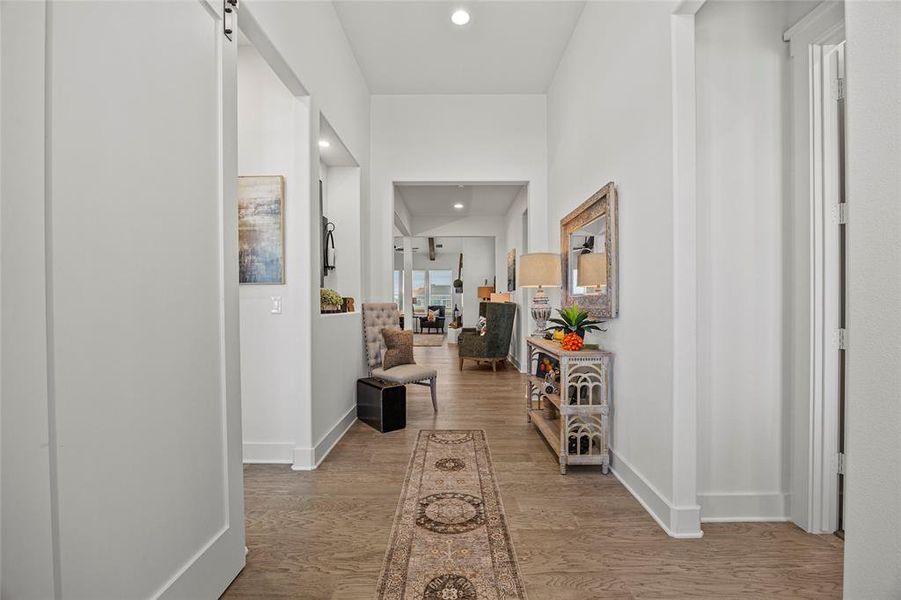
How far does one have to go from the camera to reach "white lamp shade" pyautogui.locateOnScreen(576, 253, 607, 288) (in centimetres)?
295

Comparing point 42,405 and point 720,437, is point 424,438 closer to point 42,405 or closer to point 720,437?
point 720,437

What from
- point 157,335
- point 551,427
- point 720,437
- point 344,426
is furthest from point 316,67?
point 720,437

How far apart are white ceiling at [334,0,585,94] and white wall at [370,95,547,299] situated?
152mm

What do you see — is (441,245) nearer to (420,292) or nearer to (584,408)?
(420,292)

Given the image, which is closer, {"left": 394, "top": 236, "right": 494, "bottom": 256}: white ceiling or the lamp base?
the lamp base

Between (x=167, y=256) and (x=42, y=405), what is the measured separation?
22.3 inches

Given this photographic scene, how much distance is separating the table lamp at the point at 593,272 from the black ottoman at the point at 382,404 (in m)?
1.82

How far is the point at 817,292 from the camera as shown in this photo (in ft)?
6.64

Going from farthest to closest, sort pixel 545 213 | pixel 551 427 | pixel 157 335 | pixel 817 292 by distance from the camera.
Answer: pixel 545 213, pixel 551 427, pixel 817 292, pixel 157 335

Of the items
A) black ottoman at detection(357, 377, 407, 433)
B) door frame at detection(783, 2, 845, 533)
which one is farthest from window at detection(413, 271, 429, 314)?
door frame at detection(783, 2, 845, 533)

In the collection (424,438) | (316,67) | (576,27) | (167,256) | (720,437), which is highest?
(576,27)

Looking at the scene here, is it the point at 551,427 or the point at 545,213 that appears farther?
the point at 545,213

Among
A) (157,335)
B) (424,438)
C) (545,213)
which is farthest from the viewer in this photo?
(545,213)

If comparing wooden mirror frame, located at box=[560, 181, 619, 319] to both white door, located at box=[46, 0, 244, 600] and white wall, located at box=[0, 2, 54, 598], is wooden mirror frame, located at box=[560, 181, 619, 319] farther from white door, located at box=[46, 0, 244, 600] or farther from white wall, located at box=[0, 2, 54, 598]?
white wall, located at box=[0, 2, 54, 598]
